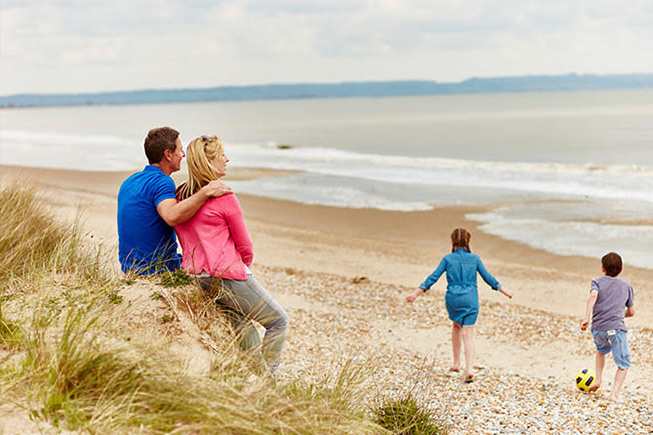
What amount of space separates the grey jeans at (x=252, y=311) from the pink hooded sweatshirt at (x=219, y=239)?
85mm

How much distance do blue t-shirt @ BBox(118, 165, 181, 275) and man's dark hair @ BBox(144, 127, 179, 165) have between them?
9 cm

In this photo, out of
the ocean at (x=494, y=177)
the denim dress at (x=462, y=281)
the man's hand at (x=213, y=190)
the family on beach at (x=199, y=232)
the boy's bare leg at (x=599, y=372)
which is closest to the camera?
the man's hand at (x=213, y=190)

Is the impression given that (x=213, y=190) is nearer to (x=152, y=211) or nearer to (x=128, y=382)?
(x=152, y=211)

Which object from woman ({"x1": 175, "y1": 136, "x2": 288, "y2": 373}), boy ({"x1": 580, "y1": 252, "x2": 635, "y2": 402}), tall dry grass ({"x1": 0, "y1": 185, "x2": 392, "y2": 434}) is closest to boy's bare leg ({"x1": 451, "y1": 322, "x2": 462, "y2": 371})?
boy ({"x1": 580, "y1": 252, "x2": 635, "y2": 402})

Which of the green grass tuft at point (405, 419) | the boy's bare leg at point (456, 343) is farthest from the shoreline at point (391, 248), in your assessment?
the green grass tuft at point (405, 419)

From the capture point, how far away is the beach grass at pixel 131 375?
343 cm

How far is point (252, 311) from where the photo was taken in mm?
4770

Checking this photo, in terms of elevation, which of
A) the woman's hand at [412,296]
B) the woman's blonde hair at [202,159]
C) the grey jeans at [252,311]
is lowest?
the woman's hand at [412,296]

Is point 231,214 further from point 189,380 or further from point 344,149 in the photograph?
point 344,149

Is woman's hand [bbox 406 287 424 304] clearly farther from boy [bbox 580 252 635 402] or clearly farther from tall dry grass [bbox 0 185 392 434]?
tall dry grass [bbox 0 185 392 434]

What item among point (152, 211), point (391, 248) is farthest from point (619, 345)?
point (391, 248)

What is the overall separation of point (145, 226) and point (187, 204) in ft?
2.16

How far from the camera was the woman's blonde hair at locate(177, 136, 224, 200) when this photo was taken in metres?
4.52

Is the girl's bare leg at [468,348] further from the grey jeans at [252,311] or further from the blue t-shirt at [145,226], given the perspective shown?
the blue t-shirt at [145,226]
